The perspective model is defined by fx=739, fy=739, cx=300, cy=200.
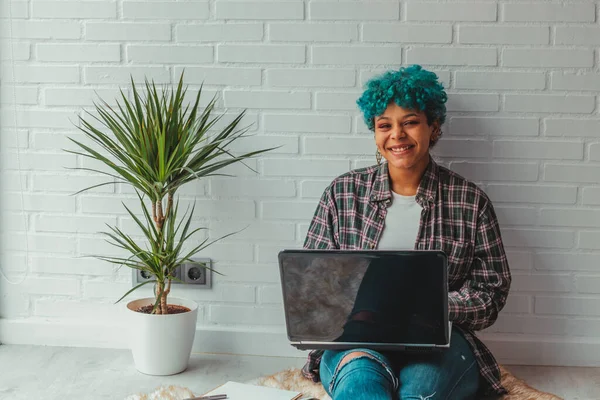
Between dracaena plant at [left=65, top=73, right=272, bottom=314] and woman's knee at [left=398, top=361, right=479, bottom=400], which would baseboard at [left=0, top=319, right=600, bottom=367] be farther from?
woman's knee at [left=398, top=361, right=479, bottom=400]

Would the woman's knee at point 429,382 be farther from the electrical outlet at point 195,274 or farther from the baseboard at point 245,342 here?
the electrical outlet at point 195,274

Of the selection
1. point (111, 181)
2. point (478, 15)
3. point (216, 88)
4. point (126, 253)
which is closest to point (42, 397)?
point (126, 253)

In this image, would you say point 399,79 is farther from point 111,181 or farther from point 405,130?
point 111,181

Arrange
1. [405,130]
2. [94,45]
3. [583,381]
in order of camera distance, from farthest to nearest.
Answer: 1. [94,45]
2. [583,381]
3. [405,130]

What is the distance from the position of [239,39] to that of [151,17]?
0.35 m

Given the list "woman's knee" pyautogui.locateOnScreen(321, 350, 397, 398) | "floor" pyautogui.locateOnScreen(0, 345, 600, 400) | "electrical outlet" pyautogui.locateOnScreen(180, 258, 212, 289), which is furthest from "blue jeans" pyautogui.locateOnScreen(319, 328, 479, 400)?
"electrical outlet" pyautogui.locateOnScreen(180, 258, 212, 289)

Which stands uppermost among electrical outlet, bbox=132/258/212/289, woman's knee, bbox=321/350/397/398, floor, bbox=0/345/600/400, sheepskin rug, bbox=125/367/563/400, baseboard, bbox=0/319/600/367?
electrical outlet, bbox=132/258/212/289

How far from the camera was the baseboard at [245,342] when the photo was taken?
286 centimetres

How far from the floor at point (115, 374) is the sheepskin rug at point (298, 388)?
74 millimetres

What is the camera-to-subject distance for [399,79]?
2.39 m

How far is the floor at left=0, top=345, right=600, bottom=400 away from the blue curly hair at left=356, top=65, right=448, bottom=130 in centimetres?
105

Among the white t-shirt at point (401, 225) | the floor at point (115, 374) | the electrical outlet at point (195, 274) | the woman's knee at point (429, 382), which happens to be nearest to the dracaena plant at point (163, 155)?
the electrical outlet at point (195, 274)

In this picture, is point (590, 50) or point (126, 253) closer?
point (590, 50)

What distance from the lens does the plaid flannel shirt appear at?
2.37 m
